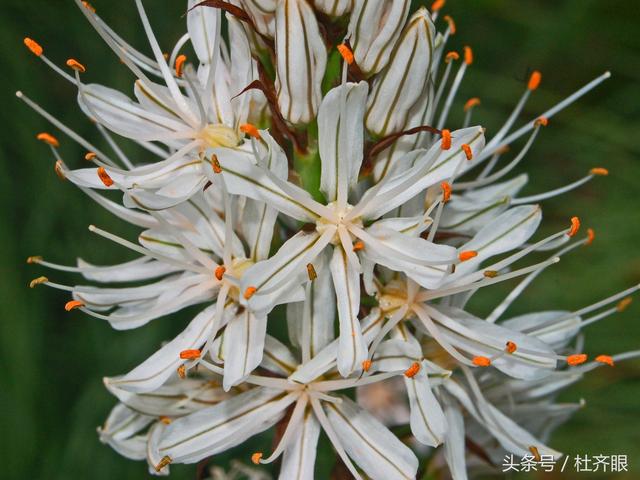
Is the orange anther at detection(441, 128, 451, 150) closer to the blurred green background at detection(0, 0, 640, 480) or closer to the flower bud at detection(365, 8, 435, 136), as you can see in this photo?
the flower bud at detection(365, 8, 435, 136)

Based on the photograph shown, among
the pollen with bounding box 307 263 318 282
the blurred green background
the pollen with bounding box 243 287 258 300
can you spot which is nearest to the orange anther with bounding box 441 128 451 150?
the pollen with bounding box 307 263 318 282

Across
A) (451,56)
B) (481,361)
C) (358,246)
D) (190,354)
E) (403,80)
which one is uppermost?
(451,56)

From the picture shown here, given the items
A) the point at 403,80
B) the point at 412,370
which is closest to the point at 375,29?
the point at 403,80

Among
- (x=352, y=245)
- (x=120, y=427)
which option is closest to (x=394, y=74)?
(x=352, y=245)

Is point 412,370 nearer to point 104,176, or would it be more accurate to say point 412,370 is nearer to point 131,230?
point 104,176

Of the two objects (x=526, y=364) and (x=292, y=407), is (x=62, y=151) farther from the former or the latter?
(x=526, y=364)
